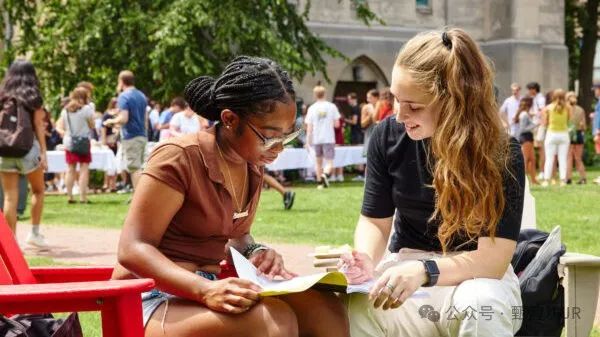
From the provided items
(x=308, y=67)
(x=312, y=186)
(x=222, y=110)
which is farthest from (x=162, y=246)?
(x=308, y=67)

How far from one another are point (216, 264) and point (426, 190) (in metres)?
0.83

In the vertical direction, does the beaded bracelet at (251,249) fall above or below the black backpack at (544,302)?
above

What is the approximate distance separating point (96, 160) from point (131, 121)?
3945 millimetres

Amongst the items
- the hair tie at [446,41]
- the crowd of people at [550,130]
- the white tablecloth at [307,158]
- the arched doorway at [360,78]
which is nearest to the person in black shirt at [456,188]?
the hair tie at [446,41]

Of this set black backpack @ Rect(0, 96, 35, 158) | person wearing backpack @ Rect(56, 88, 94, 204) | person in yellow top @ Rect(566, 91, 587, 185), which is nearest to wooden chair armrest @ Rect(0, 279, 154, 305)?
black backpack @ Rect(0, 96, 35, 158)

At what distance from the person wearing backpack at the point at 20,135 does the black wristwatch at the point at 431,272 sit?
7.43m

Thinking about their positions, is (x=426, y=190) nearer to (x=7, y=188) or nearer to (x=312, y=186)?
(x=7, y=188)

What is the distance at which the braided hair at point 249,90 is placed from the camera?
3711mm

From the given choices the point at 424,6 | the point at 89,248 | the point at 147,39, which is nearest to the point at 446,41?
the point at 89,248

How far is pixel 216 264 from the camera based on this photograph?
3.87 m

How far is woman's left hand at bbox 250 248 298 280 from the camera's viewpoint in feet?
13.0

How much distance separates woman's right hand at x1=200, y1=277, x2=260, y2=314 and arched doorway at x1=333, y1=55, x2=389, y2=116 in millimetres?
32968

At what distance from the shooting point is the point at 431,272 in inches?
146

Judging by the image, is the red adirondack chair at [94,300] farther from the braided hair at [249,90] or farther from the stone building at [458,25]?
the stone building at [458,25]
